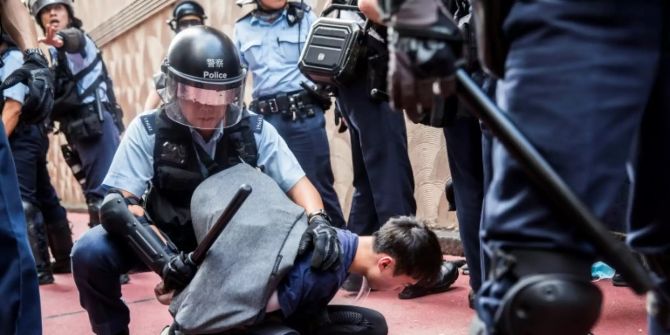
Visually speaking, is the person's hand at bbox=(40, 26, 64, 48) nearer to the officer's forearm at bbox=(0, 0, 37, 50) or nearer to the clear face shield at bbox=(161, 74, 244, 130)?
the officer's forearm at bbox=(0, 0, 37, 50)

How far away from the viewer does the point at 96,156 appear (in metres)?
4.87

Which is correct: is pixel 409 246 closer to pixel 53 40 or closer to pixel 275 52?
pixel 275 52

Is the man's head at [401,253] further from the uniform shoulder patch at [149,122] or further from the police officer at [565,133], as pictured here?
the police officer at [565,133]

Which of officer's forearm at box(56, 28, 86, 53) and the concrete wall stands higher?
officer's forearm at box(56, 28, 86, 53)

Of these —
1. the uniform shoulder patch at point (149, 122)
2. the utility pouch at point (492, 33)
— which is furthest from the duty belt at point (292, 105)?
the utility pouch at point (492, 33)

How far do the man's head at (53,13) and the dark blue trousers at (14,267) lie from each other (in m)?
2.95

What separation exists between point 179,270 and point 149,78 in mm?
6366

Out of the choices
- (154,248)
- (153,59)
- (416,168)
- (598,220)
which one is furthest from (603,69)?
(153,59)

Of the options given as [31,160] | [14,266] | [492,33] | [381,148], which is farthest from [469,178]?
[31,160]

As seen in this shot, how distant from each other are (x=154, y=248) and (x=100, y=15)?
26.7 feet

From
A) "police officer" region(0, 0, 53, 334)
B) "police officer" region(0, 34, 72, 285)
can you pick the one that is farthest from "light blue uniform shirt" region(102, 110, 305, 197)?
"police officer" region(0, 34, 72, 285)

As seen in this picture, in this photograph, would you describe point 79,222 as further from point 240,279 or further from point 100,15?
point 240,279

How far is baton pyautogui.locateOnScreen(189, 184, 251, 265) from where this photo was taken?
8.20 ft

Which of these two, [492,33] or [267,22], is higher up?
[492,33]
